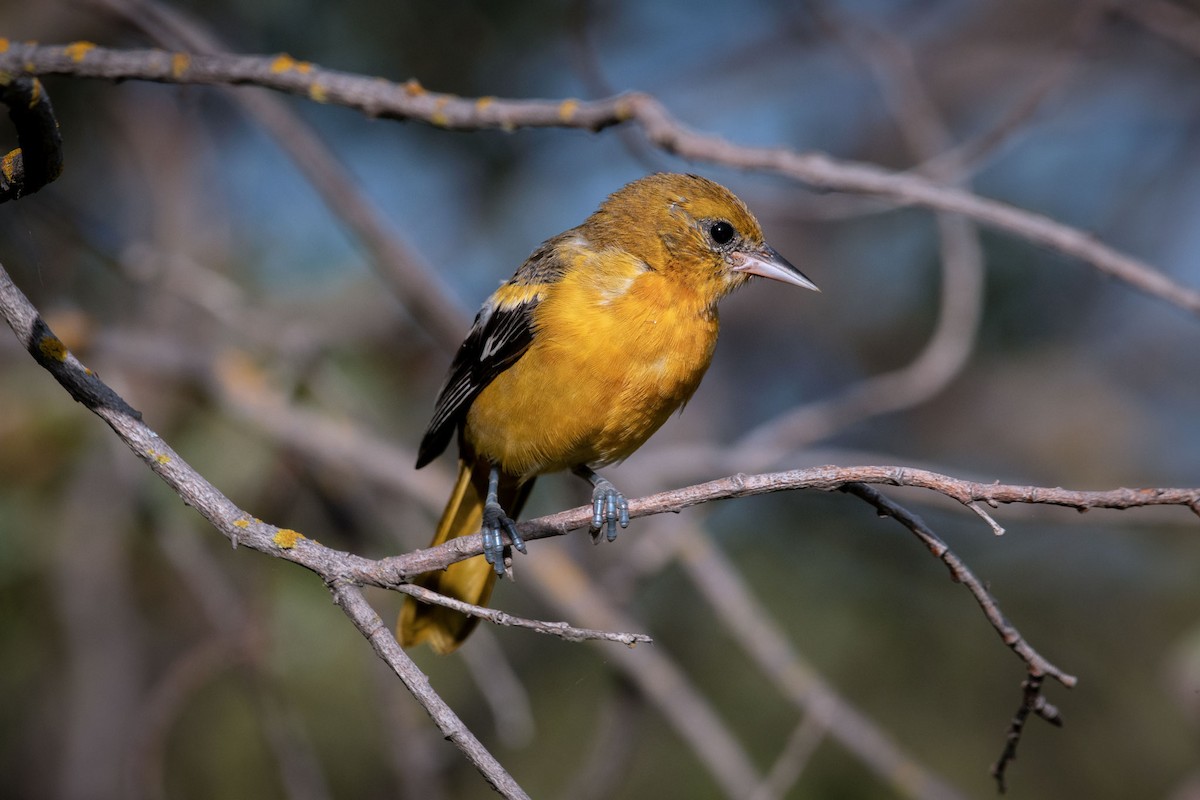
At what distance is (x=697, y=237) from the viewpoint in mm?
3422

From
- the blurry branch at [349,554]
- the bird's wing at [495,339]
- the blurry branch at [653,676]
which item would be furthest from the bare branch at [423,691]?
the blurry branch at [653,676]

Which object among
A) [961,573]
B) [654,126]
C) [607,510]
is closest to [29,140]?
[654,126]

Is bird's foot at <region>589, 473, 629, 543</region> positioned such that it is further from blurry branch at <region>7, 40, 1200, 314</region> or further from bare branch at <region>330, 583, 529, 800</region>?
blurry branch at <region>7, 40, 1200, 314</region>

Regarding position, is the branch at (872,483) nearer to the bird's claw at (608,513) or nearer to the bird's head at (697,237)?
the bird's claw at (608,513)

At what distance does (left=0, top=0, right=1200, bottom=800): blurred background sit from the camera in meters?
4.28

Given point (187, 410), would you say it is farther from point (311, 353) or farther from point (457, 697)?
point (457, 697)

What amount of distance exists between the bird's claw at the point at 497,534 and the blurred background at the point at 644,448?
3.05 ft

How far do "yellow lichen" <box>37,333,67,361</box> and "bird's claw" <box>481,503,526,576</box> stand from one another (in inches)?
34.0

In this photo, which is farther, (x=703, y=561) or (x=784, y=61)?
(x=784, y=61)

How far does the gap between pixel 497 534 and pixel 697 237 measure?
1.10 meters

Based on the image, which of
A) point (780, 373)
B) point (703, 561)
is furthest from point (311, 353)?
point (780, 373)

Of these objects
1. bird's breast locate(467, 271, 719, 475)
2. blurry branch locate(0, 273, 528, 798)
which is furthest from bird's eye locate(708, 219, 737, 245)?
blurry branch locate(0, 273, 528, 798)

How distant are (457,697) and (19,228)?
4.01 m

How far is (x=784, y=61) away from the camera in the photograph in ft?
24.8
